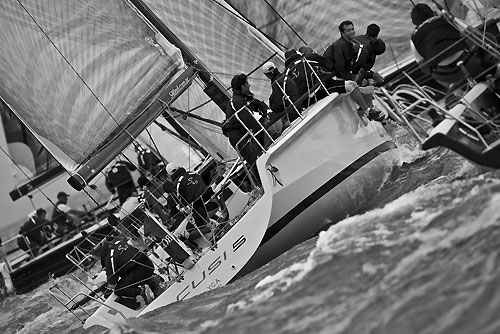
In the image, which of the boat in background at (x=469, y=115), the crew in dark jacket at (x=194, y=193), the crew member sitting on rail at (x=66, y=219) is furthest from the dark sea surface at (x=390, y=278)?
the crew member sitting on rail at (x=66, y=219)

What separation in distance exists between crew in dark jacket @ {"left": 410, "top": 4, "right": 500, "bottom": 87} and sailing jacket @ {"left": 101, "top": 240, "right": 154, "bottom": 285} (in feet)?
9.11

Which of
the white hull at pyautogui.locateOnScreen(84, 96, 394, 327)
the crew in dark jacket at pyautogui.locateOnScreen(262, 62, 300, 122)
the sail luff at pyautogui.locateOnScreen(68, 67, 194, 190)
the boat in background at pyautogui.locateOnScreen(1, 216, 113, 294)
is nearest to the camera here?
the white hull at pyautogui.locateOnScreen(84, 96, 394, 327)

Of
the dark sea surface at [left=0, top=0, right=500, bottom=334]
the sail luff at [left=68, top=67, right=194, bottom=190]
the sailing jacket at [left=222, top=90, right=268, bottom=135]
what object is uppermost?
the sail luff at [left=68, top=67, right=194, bottom=190]

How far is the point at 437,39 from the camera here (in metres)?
5.93

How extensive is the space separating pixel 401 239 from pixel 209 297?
1.78 meters

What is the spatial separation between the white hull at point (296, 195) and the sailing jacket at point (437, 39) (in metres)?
1.24

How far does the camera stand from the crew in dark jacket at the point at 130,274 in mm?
7453

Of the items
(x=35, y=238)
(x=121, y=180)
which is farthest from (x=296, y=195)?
(x=35, y=238)

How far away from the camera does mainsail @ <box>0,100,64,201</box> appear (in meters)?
14.5

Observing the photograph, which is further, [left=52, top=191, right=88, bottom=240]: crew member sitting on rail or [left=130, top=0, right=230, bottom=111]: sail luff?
[left=52, top=191, right=88, bottom=240]: crew member sitting on rail

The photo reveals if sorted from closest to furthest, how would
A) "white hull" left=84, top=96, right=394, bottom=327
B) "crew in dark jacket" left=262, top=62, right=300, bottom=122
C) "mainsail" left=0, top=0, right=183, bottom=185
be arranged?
"white hull" left=84, top=96, right=394, bottom=327 → "crew in dark jacket" left=262, top=62, right=300, bottom=122 → "mainsail" left=0, top=0, right=183, bottom=185

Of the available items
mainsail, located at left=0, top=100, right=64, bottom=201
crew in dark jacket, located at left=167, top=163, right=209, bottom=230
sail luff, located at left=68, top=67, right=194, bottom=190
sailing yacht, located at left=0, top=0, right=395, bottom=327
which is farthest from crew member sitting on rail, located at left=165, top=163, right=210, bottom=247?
mainsail, located at left=0, top=100, right=64, bottom=201

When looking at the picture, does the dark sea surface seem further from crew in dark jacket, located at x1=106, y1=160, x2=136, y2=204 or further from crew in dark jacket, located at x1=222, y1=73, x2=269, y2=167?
crew in dark jacket, located at x1=106, y1=160, x2=136, y2=204

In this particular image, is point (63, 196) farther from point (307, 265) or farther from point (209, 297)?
point (307, 265)
